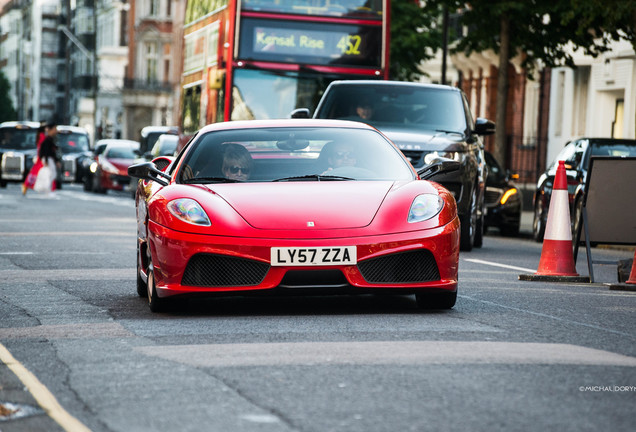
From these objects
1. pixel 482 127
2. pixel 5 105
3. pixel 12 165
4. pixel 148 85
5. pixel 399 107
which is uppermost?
pixel 148 85

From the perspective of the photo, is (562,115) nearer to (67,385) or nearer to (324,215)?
(324,215)

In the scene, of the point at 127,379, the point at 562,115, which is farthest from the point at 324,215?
the point at 562,115

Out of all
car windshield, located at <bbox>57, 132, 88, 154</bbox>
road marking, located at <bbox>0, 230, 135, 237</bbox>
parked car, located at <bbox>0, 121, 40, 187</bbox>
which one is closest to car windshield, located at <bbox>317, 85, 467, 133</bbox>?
road marking, located at <bbox>0, 230, 135, 237</bbox>

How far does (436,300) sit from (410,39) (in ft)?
99.8

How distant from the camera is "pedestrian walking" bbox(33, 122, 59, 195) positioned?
121 feet

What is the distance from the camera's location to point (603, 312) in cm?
986

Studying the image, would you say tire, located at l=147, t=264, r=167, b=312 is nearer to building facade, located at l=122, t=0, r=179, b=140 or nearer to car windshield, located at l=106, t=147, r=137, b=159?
car windshield, located at l=106, t=147, r=137, b=159

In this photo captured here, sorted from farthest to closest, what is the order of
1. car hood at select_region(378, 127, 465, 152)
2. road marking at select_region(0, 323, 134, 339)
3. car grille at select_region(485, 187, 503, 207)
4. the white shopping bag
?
the white shopping bag, car grille at select_region(485, 187, 503, 207), car hood at select_region(378, 127, 465, 152), road marking at select_region(0, 323, 134, 339)

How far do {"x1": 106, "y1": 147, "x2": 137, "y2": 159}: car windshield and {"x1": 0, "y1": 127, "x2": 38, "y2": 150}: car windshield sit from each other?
159 inches

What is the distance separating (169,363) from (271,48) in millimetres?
16505

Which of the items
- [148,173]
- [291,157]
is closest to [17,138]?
[148,173]

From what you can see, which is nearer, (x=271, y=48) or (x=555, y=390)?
(x=555, y=390)

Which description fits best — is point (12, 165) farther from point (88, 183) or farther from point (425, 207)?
point (425, 207)

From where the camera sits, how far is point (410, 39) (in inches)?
1558
